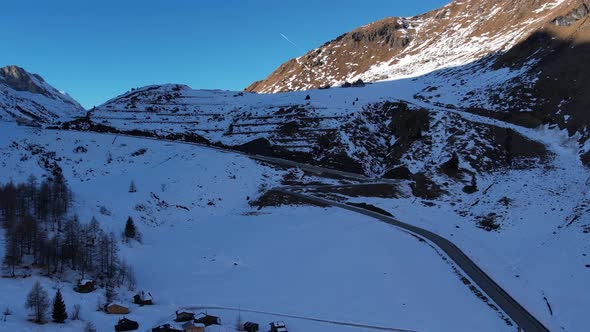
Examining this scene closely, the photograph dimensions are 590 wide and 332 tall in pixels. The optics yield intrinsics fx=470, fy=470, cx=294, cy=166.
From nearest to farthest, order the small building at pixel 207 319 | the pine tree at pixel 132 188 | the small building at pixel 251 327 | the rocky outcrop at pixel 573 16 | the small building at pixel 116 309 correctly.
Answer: the small building at pixel 251 327, the small building at pixel 207 319, the small building at pixel 116 309, the pine tree at pixel 132 188, the rocky outcrop at pixel 573 16

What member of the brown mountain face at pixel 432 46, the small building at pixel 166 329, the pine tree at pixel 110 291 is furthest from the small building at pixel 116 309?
the brown mountain face at pixel 432 46

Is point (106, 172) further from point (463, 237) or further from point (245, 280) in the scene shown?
point (463, 237)

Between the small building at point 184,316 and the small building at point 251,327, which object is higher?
the small building at point 184,316

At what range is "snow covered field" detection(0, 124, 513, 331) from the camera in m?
Result: 35.6

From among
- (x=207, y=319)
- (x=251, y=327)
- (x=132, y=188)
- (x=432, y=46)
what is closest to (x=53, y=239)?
(x=207, y=319)

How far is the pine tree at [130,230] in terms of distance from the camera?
169 ft

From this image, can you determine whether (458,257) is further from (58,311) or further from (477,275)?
(58,311)

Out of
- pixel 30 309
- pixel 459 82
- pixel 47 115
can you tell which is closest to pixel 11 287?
pixel 30 309

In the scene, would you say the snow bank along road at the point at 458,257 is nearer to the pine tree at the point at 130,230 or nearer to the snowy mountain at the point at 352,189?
the snowy mountain at the point at 352,189

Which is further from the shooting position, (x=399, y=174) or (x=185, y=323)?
(x=399, y=174)

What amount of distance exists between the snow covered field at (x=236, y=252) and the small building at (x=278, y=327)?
104cm

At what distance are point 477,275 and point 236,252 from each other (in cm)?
2368

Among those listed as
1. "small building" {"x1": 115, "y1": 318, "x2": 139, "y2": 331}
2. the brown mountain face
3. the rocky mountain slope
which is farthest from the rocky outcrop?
"small building" {"x1": 115, "y1": 318, "x2": 139, "y2": 331}

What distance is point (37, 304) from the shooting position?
32.8m
